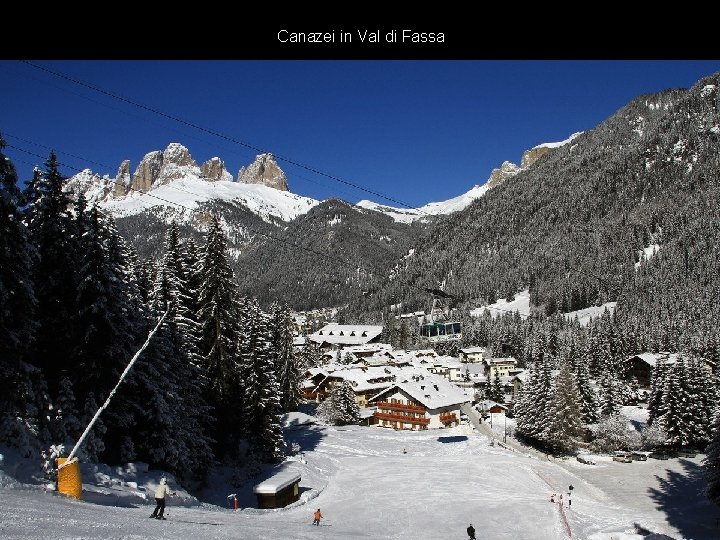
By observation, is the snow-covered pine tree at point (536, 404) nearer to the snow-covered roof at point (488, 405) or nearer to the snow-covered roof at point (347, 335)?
the snow-covered roof at point (488, 405)

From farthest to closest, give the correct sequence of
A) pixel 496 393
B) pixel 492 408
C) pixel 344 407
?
pixel 496 393 < pixel 492 408 < pixel 344 407

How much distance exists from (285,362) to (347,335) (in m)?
101

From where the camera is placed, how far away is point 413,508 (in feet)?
106

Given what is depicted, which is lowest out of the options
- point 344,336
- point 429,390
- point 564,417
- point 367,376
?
point 564,417

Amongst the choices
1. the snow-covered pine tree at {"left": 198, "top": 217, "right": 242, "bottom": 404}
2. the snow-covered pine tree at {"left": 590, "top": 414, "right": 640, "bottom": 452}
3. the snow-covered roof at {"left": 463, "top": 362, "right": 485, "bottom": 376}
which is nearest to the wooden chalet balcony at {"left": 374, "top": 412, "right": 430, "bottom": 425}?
the snow-covered pine tree at {"left": 590, "top": 414, "right": 640, "bottom": 452}

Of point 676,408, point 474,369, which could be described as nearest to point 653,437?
point 676,408

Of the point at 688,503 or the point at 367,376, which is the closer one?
the point at 688,503

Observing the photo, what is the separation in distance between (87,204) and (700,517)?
4732 cm

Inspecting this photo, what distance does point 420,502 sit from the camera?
3366cm

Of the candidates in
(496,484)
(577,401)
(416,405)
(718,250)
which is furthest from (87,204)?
(718,250)

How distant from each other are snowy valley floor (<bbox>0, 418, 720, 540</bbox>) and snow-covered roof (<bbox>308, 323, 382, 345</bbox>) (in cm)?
9786

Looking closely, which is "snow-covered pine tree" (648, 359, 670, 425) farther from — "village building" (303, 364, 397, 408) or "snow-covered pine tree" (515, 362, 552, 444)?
"village building" (303, 364, 397, 408)

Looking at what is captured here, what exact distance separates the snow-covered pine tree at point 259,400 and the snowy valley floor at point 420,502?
304cm

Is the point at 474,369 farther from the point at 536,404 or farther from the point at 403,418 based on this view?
the point at 536,404
